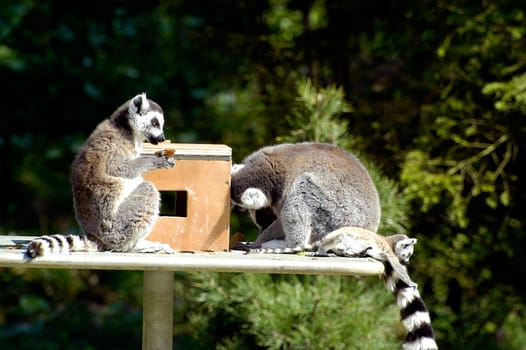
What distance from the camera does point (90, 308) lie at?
Answer: 7.67 m

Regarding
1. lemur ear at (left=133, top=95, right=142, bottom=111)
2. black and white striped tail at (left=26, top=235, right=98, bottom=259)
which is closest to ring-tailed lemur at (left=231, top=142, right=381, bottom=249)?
lemur ear at (left=133, top=95, right=142, bottom=111)

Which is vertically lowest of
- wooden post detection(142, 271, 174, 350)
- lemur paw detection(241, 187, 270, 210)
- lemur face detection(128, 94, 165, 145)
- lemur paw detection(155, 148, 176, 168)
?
wooden post detection(142, 271, 174, 350)

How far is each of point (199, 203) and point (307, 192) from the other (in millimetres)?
569

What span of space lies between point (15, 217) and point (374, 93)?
11.0 feet

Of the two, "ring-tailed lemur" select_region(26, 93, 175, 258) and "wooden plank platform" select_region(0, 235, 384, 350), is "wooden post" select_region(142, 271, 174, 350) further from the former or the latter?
"wooden plank platform" select_region(0, 235, 384, 350)

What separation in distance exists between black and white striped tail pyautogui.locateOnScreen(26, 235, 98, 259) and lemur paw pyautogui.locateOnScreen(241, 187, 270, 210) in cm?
65

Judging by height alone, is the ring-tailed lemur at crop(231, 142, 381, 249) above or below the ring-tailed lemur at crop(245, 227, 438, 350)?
above

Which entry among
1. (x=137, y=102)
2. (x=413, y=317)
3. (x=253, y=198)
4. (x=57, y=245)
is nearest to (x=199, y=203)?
(x=253, y=198)

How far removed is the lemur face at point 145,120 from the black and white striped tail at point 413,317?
1.06m

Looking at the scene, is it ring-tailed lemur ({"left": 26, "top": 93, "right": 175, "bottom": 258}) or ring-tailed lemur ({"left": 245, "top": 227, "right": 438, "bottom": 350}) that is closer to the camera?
ring-tailed lemur ({"left": 245, "top": 227, "right": 438, "bottom": 350})

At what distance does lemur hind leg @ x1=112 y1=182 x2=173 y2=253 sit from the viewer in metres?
3.42

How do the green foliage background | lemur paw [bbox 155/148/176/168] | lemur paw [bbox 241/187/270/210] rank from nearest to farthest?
lemur paw [bbox 155/148/176/168] < lemur paw [bbox 241/187/270/210] < the green foliage background

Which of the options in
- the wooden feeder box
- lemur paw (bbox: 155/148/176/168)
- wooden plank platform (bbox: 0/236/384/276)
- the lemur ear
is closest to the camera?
wooden plank platform (bbox: 0/236/384/276)

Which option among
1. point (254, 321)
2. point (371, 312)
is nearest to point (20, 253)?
point (254, 321)
